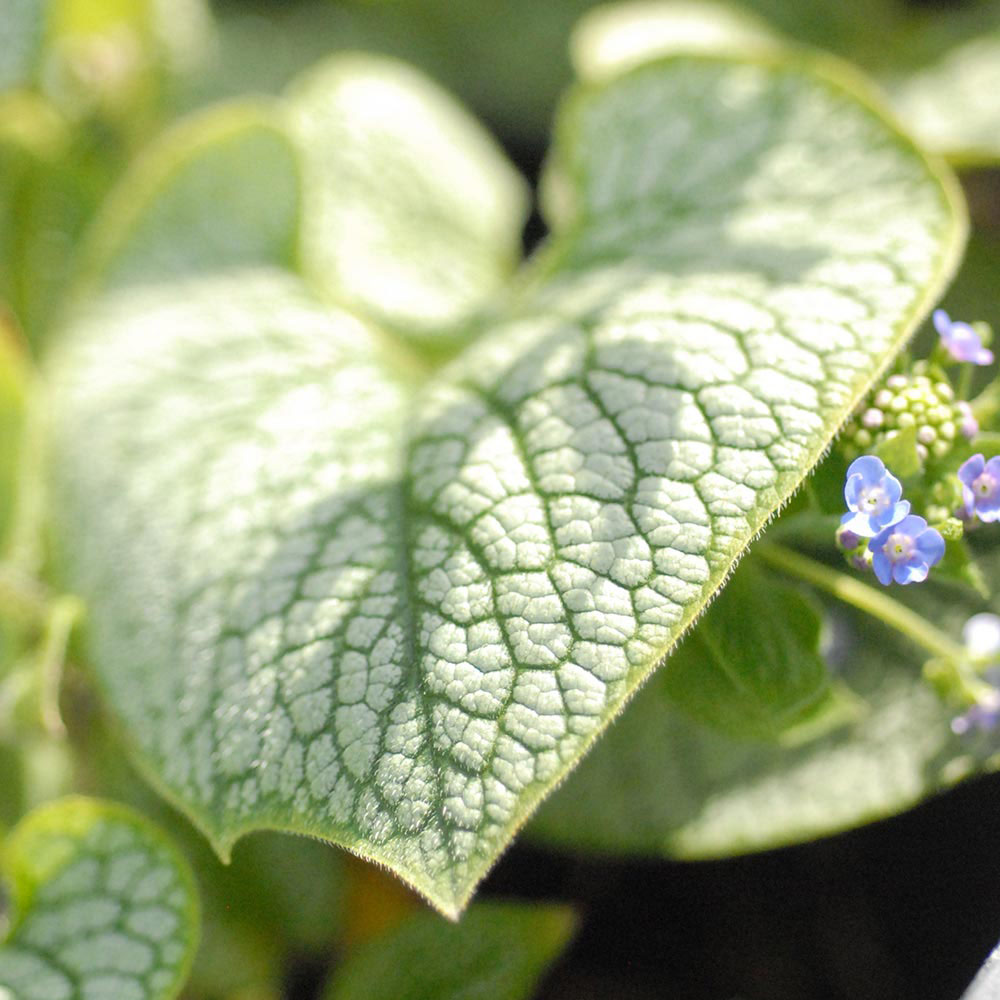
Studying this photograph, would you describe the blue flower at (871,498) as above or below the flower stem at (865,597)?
above

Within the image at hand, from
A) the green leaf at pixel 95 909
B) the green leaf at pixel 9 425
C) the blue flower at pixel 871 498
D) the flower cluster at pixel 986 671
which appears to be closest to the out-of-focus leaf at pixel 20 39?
the green leaf at pixel 9 425

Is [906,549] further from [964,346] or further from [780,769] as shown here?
[780,769]

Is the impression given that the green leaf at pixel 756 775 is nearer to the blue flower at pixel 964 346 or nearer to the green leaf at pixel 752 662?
the green leaf at pixel 752 662

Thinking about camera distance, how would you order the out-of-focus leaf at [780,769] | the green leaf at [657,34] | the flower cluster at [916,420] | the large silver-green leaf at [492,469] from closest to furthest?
the large silver-green leaf at [492,469]
the flower cluster at [916,420]
the out-of-focus leaf at [780,769]
the green leaf at [657,34]

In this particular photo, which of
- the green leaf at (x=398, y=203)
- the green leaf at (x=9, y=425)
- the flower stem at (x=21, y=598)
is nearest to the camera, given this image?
the flower stem at (x=21, y=598)

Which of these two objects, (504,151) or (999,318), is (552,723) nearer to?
(999,318)

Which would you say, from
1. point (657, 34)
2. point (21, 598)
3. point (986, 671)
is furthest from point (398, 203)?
point (986, 671)
